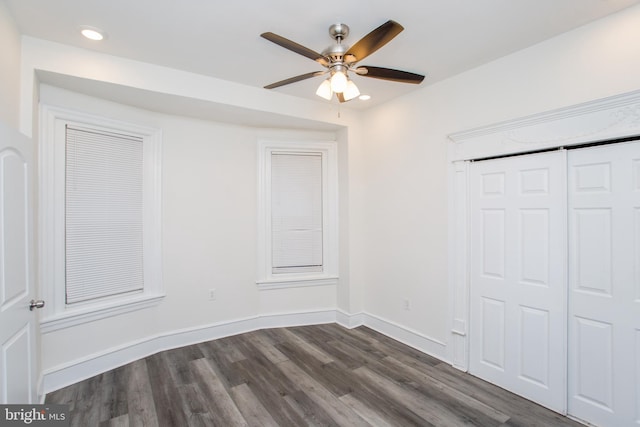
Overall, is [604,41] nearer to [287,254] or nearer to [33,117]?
[287,254]

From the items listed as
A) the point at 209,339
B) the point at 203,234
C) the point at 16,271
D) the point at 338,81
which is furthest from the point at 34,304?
the point at 338,81

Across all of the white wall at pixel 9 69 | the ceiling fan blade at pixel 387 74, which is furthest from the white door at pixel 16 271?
the ceiling fan blade at pixel 387 74

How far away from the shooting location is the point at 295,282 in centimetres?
415

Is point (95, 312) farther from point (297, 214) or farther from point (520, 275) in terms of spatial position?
point (520, 275)

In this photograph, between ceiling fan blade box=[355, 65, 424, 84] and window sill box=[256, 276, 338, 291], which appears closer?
ceiling fan blade box=[355, 65, 424, 84]

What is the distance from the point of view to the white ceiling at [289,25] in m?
2.01

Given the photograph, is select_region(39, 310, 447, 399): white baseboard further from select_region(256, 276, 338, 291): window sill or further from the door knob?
the door knob

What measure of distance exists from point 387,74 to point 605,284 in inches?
84.5

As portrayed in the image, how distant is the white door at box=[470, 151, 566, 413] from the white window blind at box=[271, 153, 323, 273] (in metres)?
2.01

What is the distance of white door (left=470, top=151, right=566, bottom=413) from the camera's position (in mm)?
2398

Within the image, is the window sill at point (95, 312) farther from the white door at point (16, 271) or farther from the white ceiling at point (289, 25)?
the white ceiling at point (289, 25)

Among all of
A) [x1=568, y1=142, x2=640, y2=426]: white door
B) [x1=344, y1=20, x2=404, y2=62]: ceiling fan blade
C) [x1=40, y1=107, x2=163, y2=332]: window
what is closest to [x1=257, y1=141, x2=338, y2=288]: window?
[x1=40, y1=107, x2=163, y2=332]: window

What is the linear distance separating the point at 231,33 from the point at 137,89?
1.10m

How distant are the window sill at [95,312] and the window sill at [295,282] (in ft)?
3.97
